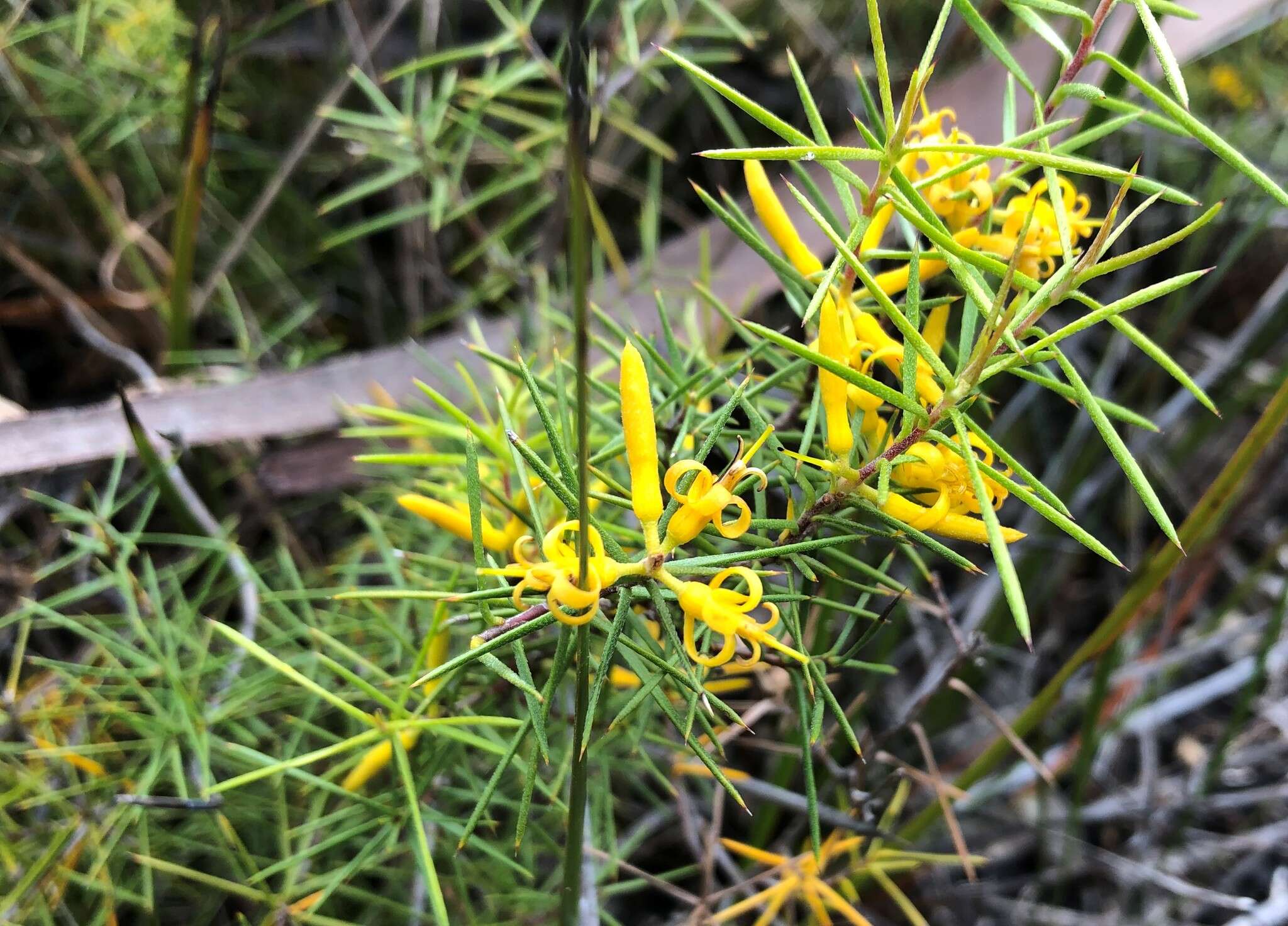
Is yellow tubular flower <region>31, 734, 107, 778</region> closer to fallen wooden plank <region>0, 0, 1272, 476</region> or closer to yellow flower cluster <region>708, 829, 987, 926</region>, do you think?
fallen wooden plank <region>0, 0, 1272, 476</region>

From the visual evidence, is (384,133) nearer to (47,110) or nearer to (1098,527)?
(47,110)

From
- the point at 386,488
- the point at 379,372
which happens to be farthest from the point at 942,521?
the point at 379,372

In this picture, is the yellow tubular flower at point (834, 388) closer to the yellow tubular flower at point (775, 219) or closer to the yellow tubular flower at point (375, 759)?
the yellow tubular flower at point (775, 219)

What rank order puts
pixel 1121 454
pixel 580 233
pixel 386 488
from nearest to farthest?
pixel 580 233, pixel 1121 454, pixel 386 488

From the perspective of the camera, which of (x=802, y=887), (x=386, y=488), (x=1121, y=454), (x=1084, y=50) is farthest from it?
(x=386, y=488)

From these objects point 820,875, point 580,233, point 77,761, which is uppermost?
point 580,233

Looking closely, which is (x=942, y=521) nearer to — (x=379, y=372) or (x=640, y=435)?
(x=640, y=435)

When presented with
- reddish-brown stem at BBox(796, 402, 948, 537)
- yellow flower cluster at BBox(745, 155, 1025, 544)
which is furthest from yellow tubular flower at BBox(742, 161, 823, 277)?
reddish-brown stem at BBox(796, 402, 948, 537)

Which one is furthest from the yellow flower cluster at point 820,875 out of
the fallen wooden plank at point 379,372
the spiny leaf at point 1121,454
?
the fallen wooden plank at point 379,372
